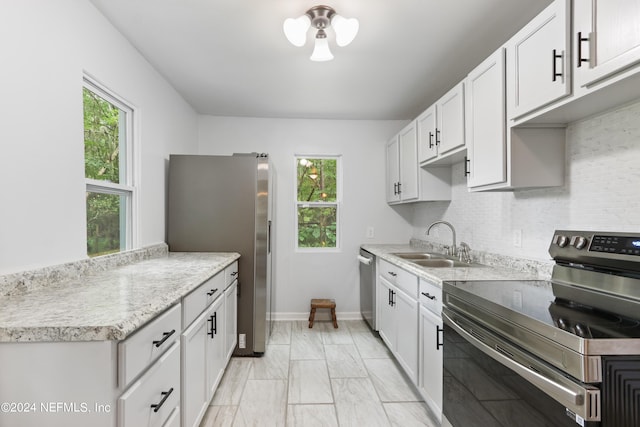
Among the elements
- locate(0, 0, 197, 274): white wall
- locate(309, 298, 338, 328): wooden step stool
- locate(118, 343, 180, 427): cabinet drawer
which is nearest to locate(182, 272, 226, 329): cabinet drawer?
locate(118, 343, 180, 427): cabinet drawer

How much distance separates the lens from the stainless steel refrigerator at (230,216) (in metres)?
2.90

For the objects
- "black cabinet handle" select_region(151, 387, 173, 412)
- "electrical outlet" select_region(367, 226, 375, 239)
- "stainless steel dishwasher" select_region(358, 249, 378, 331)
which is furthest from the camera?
"electrical outlet" select_region(367, 226, 375, 239)

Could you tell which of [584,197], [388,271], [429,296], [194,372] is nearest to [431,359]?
[429,296]

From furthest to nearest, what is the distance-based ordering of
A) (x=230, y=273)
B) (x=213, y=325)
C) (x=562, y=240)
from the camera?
(x=230, y=273)
(x=213, y=325)
(x=562, y=240)

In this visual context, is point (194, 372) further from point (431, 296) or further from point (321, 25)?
point (321, 25)

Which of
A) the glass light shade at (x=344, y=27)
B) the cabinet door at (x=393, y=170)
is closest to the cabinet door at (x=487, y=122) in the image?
the glass light shade at (x=344, y=27)

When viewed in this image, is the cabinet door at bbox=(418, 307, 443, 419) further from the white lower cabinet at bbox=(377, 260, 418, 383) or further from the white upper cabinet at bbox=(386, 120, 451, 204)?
the white upper cabinet at bbox=(386, 120, 451, 204)

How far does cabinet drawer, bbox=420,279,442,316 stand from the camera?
184cm

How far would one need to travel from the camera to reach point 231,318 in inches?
105

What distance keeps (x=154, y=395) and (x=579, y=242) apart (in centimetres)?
195

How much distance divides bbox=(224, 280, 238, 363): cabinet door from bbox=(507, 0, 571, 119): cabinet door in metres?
2.26

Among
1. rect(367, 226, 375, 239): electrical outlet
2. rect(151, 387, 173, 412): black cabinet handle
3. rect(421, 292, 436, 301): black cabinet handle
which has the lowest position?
rect(151, 387, 173, 412): black cabinet handle

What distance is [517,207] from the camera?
7.06 feet

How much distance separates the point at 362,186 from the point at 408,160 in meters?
0.86
